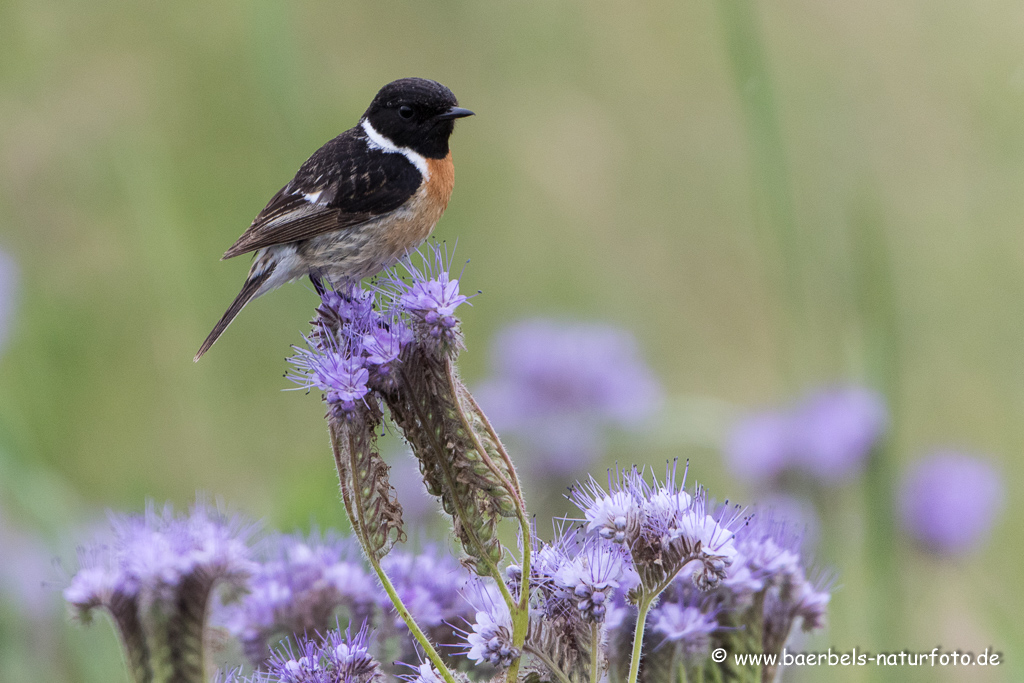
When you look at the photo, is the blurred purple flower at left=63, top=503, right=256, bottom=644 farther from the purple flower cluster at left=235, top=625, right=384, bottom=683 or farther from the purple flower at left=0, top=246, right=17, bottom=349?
the purple flower at left=0, top=246, right=17, bottom=349

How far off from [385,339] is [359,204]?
1.77 meters

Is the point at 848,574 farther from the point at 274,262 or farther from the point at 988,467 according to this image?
the point at 274,262

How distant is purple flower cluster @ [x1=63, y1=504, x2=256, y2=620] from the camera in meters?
2.89

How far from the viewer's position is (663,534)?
7.21ft

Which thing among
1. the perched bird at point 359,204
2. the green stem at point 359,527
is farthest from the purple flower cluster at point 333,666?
the perched bird at point 359,204

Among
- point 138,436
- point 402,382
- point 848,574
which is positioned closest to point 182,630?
point 402,382

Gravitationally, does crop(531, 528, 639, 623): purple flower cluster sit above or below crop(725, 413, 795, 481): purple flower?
below

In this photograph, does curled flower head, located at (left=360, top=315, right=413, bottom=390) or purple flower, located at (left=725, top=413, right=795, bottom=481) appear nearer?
curled flower head, located at (left=360, top=315, right=413, bottom=390)

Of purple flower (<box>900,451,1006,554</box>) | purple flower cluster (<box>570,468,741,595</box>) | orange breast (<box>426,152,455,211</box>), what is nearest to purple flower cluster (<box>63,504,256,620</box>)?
purple flower cluster (<box>570,468,741,595</box>)

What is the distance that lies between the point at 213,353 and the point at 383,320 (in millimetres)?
5465

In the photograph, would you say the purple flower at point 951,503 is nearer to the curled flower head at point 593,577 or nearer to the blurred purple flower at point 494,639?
the curled flower head at point 593,577

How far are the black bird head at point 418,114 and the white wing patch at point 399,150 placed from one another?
17mm

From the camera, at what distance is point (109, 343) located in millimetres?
8328

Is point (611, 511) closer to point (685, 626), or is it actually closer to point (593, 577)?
point (593, 577)
